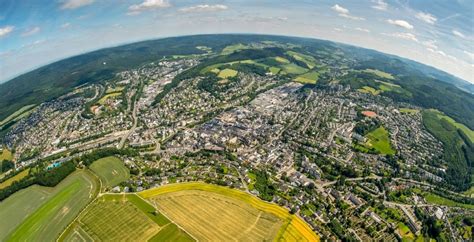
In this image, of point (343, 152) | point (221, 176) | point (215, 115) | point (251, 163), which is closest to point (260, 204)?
point (221, 176)

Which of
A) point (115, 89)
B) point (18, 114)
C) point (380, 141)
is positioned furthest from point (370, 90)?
point (18, 114)

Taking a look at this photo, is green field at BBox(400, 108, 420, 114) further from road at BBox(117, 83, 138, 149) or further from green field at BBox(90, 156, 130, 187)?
green field at BBox(90, 156, 130, 187)

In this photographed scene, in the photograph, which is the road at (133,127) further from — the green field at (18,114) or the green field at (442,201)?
the green field at (442,201)

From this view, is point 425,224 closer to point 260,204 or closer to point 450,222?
point 450,222

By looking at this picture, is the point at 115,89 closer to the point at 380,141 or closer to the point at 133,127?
the point at 133,127

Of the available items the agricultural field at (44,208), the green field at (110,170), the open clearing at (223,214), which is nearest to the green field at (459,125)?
the open clearing at (223,214)

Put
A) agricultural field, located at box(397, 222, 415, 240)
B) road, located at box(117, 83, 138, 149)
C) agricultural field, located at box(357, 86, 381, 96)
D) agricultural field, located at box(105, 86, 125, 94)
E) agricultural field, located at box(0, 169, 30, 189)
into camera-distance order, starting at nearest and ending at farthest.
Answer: agricultural field, located at box(397, 222, 415, 240) < agricultural field, located at box(0, 169, 30, 189) < road, located at box(117, 83, 138, 149) < agricultural field, located at box(105, 86, 125, 94) < agricultural field, located at box(357, 86, 381, 96)

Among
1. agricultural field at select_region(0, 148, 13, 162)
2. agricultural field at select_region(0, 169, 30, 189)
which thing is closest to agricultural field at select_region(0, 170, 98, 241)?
agricultural field at select_region(0, 169, 30, 189)
